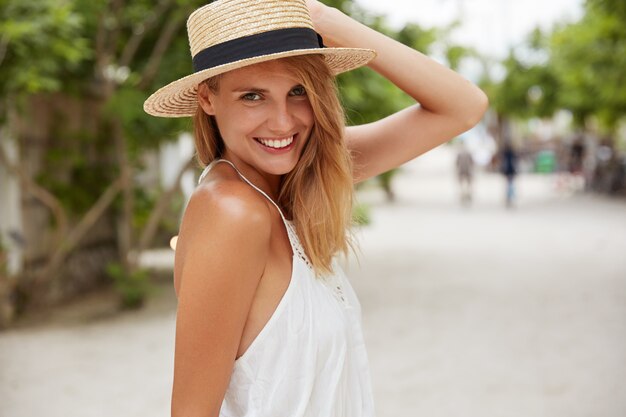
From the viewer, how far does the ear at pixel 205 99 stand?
1828 mm

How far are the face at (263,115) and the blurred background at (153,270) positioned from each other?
200cm

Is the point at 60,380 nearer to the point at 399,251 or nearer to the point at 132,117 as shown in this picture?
the point at 132,117

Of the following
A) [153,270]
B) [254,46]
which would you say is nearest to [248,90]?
[254,46]

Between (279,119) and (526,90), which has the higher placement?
(279,119)

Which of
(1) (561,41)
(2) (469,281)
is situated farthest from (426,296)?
(1) (561,41)

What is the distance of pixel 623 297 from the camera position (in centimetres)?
934

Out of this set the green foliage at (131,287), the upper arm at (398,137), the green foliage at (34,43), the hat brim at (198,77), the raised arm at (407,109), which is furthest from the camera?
the green foliage at (131,287)

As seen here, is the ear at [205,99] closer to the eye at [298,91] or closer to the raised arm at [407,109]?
the eye at [298,91]

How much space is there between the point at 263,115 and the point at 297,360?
1.75 feet

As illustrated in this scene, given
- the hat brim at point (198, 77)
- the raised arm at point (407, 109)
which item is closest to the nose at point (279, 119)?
the hat brim at point (198, 77)

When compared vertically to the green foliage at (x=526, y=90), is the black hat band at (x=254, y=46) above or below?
above

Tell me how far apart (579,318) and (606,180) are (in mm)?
17884

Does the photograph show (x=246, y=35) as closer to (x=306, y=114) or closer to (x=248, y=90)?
(x=248, y=90)

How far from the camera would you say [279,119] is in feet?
5.69
